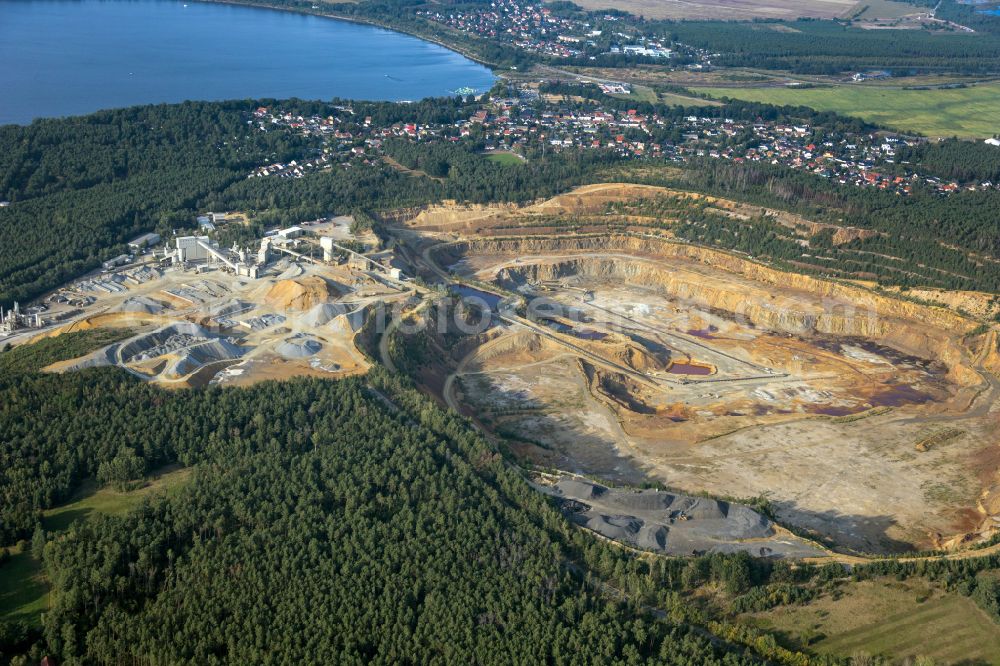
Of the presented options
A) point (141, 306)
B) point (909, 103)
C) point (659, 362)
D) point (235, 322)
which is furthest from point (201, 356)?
point (909, 103)

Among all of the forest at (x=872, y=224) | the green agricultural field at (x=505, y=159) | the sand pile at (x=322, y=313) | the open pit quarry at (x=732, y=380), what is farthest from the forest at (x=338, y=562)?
the green agricultural field at (x=505, y=159)

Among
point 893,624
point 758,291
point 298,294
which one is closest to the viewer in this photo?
point 893,624

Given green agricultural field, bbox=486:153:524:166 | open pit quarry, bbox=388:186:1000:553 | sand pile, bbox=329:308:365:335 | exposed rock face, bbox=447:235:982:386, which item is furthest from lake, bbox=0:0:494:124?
sand pile, bbox=329:308:365:335

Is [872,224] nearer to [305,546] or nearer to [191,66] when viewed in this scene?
[305,546]

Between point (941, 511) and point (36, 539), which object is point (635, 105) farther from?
point (36, 539)

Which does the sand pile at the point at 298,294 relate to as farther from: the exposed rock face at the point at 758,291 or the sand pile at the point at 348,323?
the exposed rock face at the point at 758,291
